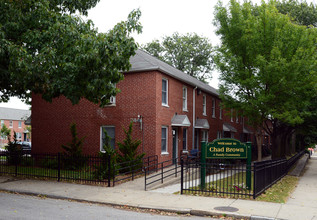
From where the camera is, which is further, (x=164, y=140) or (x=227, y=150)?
(x=164, y=140)

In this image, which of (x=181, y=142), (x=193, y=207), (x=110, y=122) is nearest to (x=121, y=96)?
(x=110, y=122)

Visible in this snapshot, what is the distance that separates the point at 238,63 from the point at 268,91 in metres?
2.46

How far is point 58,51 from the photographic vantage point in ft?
42.9

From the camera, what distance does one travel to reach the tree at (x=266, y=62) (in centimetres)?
1833

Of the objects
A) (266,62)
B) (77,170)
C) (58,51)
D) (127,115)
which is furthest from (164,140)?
(58,51)

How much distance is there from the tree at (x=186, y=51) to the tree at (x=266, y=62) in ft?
98.4

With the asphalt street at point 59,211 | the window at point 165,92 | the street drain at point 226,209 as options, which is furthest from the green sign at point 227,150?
the window at point 165,92

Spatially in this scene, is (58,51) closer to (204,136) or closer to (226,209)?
(226,209)

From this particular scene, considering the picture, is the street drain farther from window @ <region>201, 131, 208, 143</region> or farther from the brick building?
window @ <region>201, 131, 208, 143</region>

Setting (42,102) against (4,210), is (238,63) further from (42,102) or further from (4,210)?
(4,210)

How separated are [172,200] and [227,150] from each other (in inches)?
126

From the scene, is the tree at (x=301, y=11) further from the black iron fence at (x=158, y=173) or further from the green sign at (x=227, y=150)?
the green sign at (x=227, y=150)

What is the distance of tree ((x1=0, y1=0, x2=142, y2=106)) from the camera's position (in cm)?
1229

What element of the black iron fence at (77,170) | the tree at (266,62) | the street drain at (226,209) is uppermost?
the tree at (266,62)
